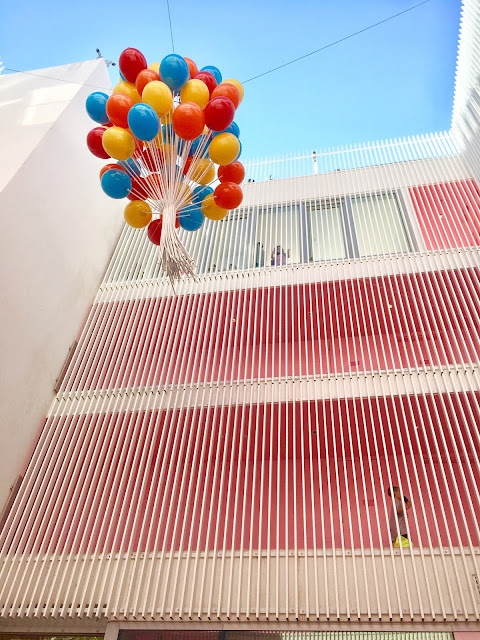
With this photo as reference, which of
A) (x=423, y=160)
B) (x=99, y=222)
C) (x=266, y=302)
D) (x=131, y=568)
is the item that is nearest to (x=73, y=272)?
(x=99, y=222)

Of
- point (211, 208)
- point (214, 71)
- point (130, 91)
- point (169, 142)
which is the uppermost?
point (214, 71)

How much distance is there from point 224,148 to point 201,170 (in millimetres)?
A: 607

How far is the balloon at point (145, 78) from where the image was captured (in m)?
3.92

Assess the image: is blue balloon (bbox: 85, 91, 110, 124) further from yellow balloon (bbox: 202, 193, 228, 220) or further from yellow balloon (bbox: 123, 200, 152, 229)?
yellow balloon (bbox: 202, 193, 228, 220)

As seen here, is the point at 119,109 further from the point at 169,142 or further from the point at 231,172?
the point at 231,172

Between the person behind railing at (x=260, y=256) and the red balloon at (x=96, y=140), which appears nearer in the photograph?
the red balloon at (x=96, y=140)

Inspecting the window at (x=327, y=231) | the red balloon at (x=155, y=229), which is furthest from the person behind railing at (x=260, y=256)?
the red balloon at (x=155, y=229)

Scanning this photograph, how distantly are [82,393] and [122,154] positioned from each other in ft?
10.7

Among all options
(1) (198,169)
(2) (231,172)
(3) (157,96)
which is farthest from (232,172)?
(3) (157,96)

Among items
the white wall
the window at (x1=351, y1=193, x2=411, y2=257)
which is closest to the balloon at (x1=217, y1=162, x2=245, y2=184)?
the window at (x1=351, y1=193, x2=411, y2=257)

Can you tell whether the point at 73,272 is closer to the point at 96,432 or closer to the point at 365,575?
the point at 96,432

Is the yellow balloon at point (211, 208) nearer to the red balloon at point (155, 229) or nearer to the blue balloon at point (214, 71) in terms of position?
the red balloon at point (155, 229)

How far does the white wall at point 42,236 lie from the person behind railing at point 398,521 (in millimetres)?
4217

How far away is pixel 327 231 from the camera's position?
705 centimetres
